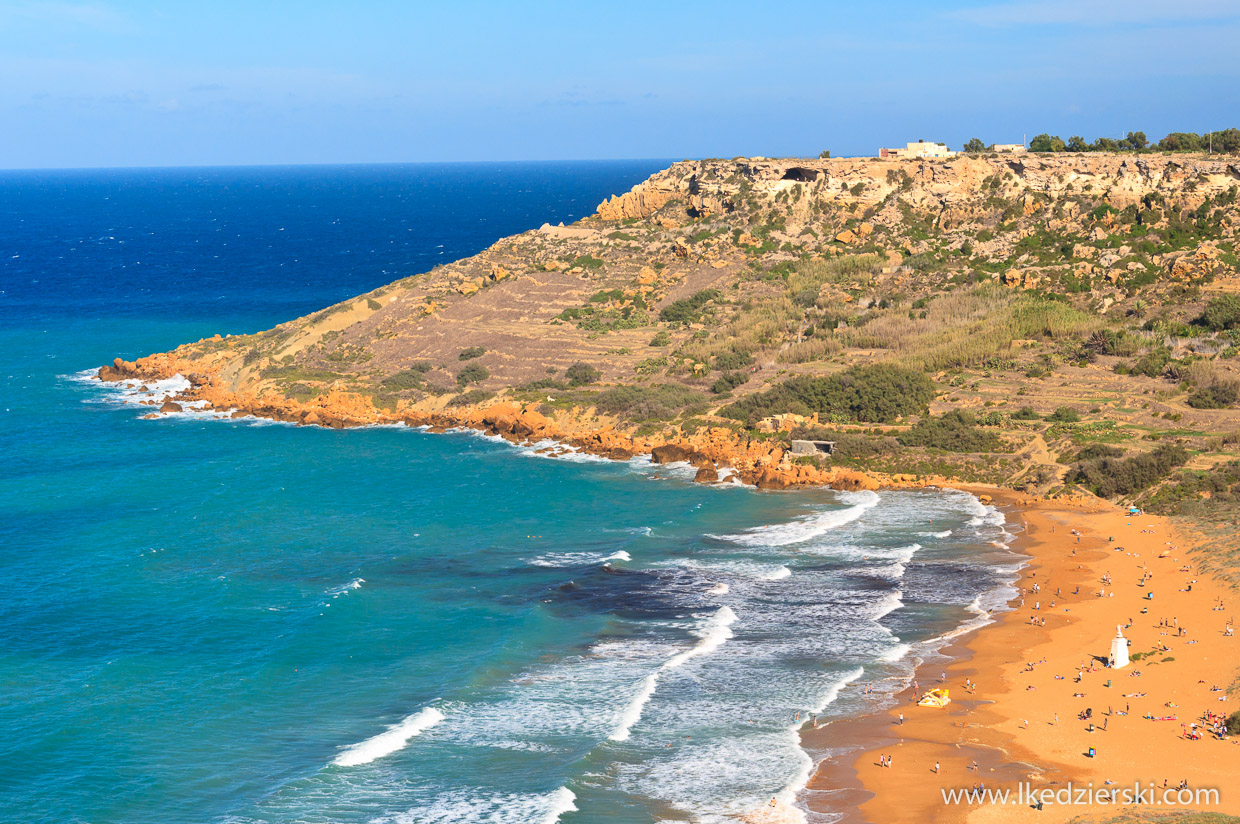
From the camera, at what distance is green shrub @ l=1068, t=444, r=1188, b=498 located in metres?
50.0

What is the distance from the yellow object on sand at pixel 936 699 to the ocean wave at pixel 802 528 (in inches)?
586

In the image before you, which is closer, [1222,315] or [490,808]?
[490,808]

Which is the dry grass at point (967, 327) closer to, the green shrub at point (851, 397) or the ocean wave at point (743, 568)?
the green shrub at point (851, 397)

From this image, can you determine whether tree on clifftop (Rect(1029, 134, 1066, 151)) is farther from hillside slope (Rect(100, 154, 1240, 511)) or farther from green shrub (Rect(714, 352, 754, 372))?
green shrub (Rect(714, 352, 754, 372))

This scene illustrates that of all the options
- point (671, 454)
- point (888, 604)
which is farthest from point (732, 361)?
point (888, 604)

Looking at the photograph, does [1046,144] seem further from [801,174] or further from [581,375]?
[581,375]

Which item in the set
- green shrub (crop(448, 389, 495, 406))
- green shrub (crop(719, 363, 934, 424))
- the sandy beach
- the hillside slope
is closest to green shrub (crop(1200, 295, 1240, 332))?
the hillside slope

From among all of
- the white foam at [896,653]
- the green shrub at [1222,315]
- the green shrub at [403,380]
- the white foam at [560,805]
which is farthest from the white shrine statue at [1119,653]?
the green shrub at [403,380]

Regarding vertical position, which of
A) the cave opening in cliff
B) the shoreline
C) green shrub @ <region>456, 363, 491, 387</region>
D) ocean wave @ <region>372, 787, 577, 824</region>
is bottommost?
ocean wave @ <region>372, 787, 577, 824</region>

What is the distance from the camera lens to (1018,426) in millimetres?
58094

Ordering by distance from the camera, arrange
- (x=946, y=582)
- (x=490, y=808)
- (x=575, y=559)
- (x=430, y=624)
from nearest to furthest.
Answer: (x=490, y=808) < (x=430, y=624) < (x=946, y=582) < (x=575, y=559)

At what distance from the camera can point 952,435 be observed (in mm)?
57875

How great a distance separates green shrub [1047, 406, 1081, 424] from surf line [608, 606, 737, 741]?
27224 millimetres

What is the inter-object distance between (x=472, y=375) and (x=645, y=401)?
46.6 ft
